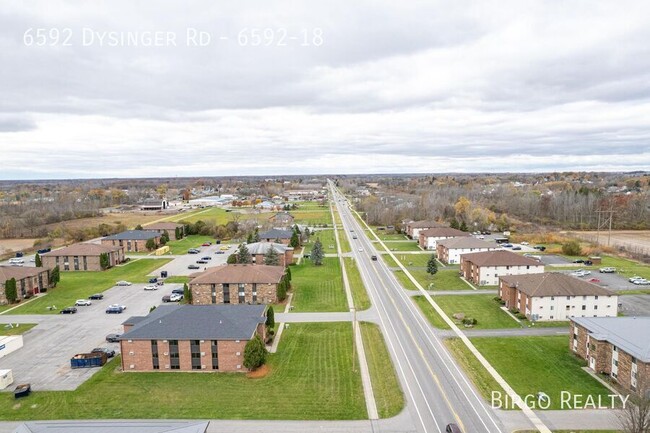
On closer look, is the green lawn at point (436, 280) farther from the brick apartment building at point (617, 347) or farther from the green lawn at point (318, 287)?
the brick apartment building at point (617, 347)

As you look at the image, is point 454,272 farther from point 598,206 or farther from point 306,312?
point 598,206

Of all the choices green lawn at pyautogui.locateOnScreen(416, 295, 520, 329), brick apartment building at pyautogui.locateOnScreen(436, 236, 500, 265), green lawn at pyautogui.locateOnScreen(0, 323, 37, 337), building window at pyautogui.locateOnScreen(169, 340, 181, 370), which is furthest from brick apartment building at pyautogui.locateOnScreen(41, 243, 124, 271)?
brick apartment building at pyautogui.locateOnScreen(436, 236, 500, 265)

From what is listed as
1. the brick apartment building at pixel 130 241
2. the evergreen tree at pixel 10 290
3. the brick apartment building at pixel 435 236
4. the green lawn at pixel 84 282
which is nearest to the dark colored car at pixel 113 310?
the green lawn at pixel 84 282

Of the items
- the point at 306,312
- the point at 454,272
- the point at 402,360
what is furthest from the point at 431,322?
the point at 454,272

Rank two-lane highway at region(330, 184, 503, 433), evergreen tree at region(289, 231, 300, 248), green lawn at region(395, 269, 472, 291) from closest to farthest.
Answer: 1. two-lane highway at region(330, 184, 503, 433)
2. green lawn at region(395, 269, 472, 291)
3. evergreen tree at region(289, 231, 300, 248)

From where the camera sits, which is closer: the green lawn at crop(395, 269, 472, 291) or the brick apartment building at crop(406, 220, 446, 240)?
the green lawn at crop(395, 269, 472, 291)

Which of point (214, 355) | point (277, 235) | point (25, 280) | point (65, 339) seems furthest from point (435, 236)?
point (25, 280)

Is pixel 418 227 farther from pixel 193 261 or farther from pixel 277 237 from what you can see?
pixel 193 261

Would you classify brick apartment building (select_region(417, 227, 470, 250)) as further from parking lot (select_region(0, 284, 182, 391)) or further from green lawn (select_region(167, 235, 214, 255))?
parking lot (select_region(0, 284, 182, 391))
